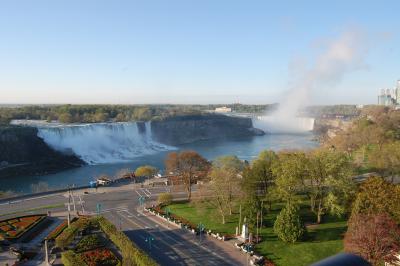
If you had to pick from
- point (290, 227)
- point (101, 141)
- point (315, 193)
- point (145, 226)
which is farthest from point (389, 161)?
point (101, 141)

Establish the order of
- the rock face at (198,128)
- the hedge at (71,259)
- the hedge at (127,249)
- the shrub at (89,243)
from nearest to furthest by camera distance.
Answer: the hedge at (127,249)
the hedge at (71,259)
the shrub at (89,243)
the rock face at (198,128)

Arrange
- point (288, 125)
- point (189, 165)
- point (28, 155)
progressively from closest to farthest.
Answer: point (189, 165), point (28, 155), point (288, 125)

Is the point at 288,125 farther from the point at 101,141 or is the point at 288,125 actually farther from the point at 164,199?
the point at 164,199

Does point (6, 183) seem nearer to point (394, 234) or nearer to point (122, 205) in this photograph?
point (122, 205)

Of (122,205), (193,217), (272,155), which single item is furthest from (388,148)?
(122,205)

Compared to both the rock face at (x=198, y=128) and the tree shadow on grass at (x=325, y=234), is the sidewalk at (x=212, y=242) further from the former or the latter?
the rock face at (x=198, y=128)

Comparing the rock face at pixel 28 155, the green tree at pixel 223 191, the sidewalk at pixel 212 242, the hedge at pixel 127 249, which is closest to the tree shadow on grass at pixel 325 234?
the sidewalk at pixel 212 242
